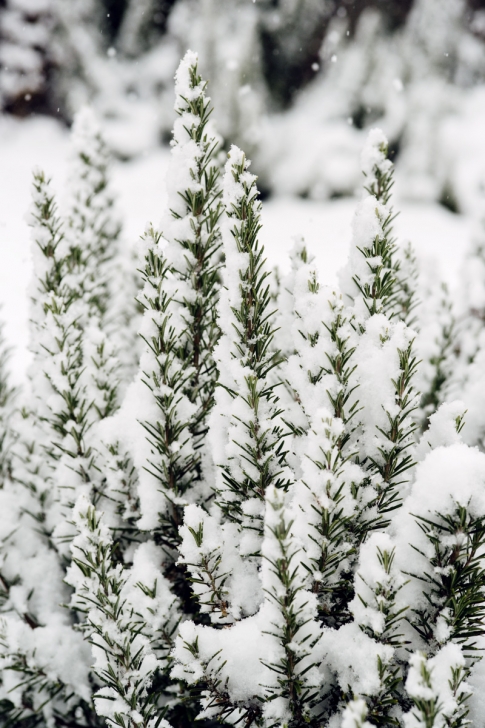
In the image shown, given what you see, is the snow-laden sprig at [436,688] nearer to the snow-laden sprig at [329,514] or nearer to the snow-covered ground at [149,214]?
the snow-laden sprig at [329,514]

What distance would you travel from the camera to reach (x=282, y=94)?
8.22 m

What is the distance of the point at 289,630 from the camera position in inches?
27.2

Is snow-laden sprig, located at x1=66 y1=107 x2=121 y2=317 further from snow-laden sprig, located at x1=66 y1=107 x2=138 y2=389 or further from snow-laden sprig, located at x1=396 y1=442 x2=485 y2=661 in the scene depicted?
snow-laden sprig, located at x1=396 y1=442 x2=485 y2=661

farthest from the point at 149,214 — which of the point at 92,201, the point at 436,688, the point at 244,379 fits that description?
the point at 436,688

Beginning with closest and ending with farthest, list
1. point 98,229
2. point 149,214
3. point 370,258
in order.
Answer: point 370,258 → point 98,229 → point 149,214

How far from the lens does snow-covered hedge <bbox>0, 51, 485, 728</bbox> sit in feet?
2.41

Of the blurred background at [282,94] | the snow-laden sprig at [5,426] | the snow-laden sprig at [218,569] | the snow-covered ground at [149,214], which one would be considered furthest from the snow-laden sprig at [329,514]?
the blurred background at [282,94]

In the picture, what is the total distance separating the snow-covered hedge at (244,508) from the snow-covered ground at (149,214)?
5308 mm

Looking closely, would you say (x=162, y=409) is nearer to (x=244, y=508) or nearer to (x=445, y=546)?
(x=244, y=508)

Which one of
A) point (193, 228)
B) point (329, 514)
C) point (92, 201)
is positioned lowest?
point (329, 514)

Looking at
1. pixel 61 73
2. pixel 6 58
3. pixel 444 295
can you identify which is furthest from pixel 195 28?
pixel 444 295

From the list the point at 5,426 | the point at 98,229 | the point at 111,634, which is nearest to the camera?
the point at 111,634

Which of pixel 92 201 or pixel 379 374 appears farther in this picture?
pixel 92 201

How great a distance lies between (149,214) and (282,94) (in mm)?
3043
